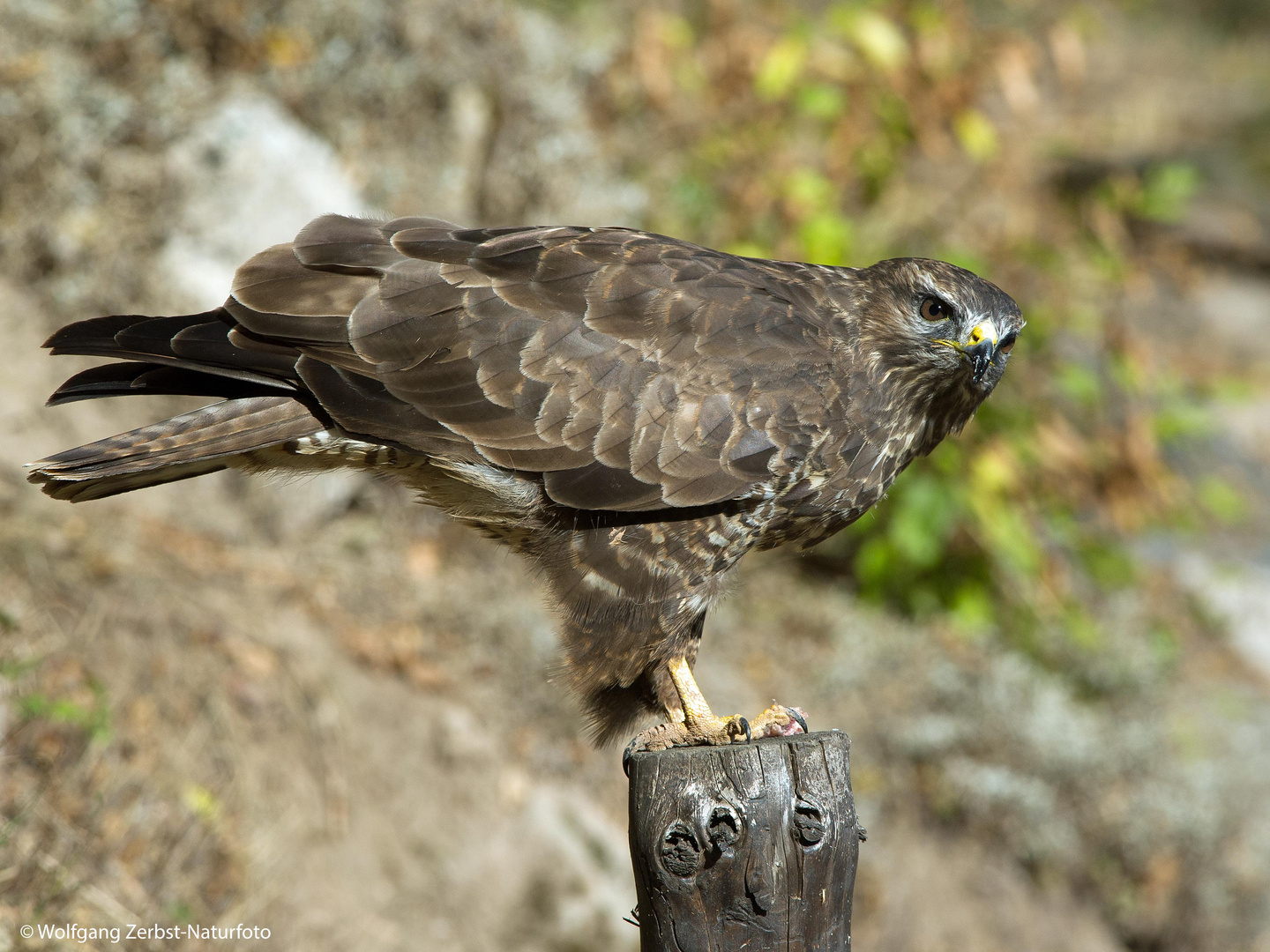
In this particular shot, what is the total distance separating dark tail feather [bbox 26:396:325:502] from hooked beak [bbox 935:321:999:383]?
69.0 inches

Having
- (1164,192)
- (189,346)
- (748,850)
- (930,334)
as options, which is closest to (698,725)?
(748,850)

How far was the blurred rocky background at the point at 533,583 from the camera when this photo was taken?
4520 millimetres

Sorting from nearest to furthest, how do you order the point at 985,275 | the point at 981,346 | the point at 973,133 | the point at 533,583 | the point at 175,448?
the point at 175,448 < the point at 981,346 < the point at 533,583 < the point at 985,275 < the point at 973,133

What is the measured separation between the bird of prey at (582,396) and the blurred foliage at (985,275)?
10.9 feet

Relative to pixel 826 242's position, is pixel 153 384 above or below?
below

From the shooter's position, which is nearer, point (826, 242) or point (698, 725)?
point (698, 725)

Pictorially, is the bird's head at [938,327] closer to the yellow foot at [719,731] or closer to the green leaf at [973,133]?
the yellow foot at [719,731]

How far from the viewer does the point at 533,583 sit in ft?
13.3

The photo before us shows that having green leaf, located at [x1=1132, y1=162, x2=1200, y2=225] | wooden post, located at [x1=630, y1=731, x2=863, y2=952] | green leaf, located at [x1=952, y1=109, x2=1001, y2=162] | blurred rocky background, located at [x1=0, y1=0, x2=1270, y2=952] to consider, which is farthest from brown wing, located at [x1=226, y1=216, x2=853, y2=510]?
green leaf, located at [x1=1132, y1=162, x2=1200, y2=225]

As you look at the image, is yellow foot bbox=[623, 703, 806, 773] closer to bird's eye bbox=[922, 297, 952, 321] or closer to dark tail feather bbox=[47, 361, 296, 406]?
bird's eye bbox=[922, 297, 952, 321]

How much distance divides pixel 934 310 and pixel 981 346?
0.17m

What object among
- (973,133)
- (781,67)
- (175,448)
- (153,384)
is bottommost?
(175,448)

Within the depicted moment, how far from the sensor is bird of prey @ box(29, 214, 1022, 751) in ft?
9.33

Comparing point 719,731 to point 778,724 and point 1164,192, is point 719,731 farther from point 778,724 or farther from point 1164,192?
point 1164,192
